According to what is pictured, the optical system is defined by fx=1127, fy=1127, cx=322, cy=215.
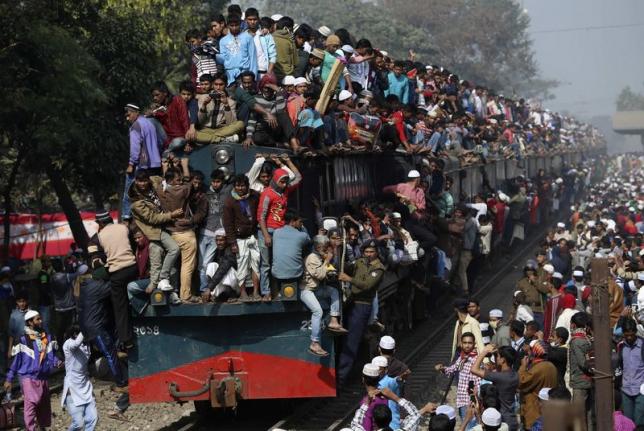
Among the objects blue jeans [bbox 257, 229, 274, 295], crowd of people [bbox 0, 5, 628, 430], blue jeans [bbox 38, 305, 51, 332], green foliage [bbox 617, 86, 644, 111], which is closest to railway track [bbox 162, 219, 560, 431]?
crowd of people [bbox 0, 5, 628, 430]

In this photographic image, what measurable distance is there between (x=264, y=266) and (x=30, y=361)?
2907mm

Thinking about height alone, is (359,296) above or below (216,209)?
below

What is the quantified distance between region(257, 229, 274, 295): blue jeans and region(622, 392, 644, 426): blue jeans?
3947mm

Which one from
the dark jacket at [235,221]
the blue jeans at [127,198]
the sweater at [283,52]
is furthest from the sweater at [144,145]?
the sweater at [283,52]

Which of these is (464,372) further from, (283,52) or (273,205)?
(283,52)

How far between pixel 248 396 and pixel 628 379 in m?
4.03

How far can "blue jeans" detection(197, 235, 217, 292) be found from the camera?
1213cm

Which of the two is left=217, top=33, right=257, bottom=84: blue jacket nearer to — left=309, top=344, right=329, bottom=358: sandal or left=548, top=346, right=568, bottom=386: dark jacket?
left=309, top=344, right=329, bottom=358: sandal

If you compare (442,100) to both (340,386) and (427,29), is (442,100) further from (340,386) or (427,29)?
(427,29)

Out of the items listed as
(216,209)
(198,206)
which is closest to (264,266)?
(216,209)

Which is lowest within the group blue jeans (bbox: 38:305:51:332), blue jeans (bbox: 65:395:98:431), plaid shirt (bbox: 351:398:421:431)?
blue jeans (bbox: 65:395:98:431)

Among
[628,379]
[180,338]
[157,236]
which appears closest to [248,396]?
[180,338]

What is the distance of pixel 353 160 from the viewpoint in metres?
15.1

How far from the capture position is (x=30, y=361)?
12.6 metres
